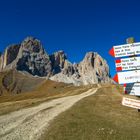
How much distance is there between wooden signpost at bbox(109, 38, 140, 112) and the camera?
13023 millimetres

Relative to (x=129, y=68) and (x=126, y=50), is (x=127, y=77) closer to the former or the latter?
(x=129, y=68)

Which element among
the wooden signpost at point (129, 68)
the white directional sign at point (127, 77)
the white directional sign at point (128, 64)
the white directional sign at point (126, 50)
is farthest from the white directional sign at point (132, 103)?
the white directional sign at point (126, 50)

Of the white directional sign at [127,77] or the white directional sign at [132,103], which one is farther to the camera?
the white directional sign at [127,77]

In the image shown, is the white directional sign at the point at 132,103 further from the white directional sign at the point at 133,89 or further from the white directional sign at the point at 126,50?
the white directional sign at the point at 126,50

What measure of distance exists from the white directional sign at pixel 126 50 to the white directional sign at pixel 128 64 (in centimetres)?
30

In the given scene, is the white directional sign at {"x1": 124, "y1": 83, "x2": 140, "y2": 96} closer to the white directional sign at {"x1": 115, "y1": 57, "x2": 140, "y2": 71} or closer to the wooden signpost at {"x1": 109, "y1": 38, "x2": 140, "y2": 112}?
the wooden signpost at {"x1": 109, "y1": 38, "x2": 140, "y2": 112}

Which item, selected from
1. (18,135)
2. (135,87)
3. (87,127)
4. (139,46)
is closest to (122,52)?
(139,46)

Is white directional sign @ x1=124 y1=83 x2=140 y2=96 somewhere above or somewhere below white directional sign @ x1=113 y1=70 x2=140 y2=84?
below

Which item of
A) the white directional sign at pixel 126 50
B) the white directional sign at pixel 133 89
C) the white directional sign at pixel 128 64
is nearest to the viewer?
the white directional sign at pixel 133 89

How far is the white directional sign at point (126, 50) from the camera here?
44.0 feet

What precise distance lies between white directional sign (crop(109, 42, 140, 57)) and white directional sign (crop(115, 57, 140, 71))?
0.30 metres

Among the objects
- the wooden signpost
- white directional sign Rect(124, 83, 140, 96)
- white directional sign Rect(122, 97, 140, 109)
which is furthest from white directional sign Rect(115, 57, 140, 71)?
white directional sign Rect(122, 97, 140, 109)

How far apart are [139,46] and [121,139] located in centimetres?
525

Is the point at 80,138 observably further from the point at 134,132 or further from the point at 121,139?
the point at 134,132
